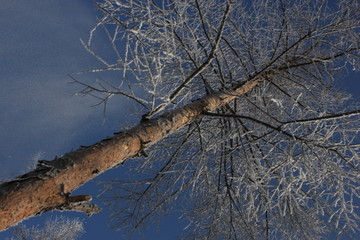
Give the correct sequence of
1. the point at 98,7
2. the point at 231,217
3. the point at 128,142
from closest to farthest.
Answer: the point at 128,142 < the point at 98,7 < the point at 231,217

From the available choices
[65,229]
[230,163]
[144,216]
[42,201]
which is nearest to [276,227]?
[230,163]

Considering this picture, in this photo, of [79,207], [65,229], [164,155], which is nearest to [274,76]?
[164,155]

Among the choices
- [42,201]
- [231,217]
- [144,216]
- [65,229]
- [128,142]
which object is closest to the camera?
[42,201]

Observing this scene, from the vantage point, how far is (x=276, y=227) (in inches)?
168

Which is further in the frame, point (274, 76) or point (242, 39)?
point (274, 76)

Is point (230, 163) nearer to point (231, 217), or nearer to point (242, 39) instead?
point (231, 217)

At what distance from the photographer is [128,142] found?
7.79ft

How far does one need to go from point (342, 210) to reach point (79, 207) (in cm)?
232

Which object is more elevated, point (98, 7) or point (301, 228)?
point (98, 7)

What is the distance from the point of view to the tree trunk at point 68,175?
160 cm

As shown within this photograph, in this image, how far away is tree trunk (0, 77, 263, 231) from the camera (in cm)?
160

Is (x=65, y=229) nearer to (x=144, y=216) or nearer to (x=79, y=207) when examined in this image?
(x=144, y=216)

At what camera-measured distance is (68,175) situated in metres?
1.89

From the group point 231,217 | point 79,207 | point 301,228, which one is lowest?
point 301,228
